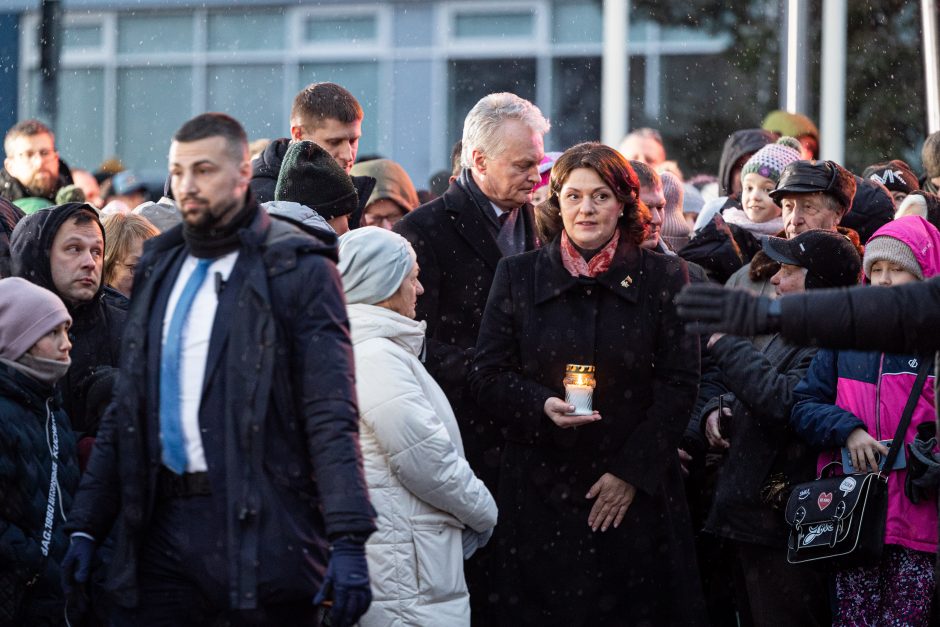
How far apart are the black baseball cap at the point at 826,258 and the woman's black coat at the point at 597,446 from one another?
0.66 meters

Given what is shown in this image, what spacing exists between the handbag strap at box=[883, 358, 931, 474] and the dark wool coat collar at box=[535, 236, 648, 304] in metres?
1.07

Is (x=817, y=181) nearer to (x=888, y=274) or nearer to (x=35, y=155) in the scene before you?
Answer: (x=888, y=274)

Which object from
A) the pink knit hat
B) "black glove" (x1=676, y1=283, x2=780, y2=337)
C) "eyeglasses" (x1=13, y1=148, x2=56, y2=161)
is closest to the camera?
"black glove" (x1=676, y1=283, x2=780, y2=337)

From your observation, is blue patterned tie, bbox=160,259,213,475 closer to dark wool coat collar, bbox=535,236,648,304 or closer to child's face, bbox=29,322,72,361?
child's face, bbox=29,322,72,361

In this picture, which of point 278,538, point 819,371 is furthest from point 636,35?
point 278,538

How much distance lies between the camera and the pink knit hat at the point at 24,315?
529 cm

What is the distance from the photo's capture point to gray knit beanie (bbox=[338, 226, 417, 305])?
5.15m

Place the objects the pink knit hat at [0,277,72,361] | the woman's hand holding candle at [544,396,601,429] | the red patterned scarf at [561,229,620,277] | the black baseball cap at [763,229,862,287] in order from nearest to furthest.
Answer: the pink knit hat at [0,277,72,361]
the woman's hand holding candle at [544,396,601,429]
the red patterned scarf at [561,229,620,277]
the black baseball cap at [763,229,862,287]

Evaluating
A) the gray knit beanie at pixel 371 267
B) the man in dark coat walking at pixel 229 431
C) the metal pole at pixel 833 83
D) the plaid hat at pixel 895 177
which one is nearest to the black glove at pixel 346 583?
the man in dark coat walking at pixel 229 431

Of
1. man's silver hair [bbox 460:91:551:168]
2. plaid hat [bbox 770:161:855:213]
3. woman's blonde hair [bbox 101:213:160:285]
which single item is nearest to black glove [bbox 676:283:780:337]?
man's silver hair [bbox 460:91:551:168]

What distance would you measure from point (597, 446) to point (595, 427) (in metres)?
0.07

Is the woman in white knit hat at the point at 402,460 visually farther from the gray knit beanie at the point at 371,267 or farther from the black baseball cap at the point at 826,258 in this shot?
the black baseball cap at the point at 826,258

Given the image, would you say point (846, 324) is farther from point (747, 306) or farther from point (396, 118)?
point (396, 118)

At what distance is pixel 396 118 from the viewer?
16797 millimetres
